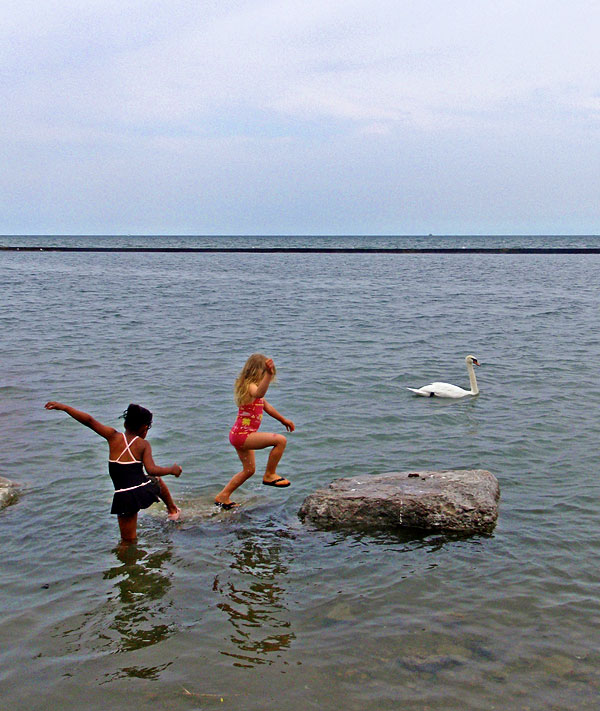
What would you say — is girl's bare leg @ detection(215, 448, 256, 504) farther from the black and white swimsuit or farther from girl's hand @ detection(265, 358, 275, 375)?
the black and white swimsuit

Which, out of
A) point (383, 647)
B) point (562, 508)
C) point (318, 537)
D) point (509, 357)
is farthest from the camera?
point (509, 357)

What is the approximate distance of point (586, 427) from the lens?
11414 millimetres

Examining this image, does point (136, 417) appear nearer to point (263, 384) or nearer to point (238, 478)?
point (263, 384)

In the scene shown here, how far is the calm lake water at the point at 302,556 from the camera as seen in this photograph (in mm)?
4805

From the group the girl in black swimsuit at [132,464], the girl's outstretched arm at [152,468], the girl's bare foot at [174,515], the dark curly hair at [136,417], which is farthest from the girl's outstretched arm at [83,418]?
the girl's bare foot at [174,515]

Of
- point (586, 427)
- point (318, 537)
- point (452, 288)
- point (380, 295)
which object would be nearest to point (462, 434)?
point (586, 427)

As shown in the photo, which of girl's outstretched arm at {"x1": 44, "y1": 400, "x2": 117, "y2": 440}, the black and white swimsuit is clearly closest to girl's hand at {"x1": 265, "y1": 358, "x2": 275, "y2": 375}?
the black and white swimsuit

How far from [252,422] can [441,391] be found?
6891mm

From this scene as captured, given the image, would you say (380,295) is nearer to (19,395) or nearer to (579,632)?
(19,395)

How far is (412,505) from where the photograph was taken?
284 inches

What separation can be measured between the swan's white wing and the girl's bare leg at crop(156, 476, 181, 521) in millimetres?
7494

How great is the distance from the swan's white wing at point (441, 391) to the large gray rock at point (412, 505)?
622 cm

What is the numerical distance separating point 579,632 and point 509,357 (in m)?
13.6

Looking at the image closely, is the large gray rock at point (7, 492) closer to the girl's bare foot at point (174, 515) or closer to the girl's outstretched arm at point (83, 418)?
the girl's bare foot at point (174, 515)
